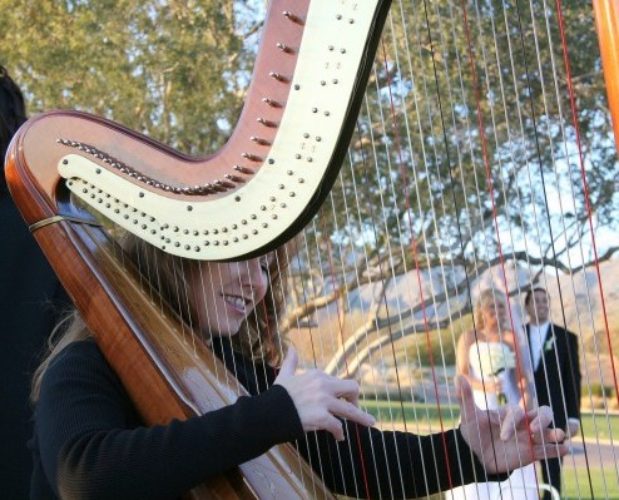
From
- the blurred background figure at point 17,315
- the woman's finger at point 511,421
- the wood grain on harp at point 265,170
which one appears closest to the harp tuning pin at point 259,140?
the wood grain on harp at point 265,170

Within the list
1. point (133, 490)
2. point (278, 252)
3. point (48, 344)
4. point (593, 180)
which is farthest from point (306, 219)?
point (593, 180)

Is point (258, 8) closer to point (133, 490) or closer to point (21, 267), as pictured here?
point (21, 267)

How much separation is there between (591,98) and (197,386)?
7.43 metres

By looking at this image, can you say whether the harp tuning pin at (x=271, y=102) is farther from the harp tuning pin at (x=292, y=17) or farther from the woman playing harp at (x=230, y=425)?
the woman playing harp at (x=230, y=425)

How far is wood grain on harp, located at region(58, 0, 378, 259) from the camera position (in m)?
1.46

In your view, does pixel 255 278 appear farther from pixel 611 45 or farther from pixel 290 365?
pixel 611 45

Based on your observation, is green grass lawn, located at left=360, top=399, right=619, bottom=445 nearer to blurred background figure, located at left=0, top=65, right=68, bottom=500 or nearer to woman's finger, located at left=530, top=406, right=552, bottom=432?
woman's finger, located at left=530, top=406, right=552, bottom=432

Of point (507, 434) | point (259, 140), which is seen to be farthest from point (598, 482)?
point (259, 140)

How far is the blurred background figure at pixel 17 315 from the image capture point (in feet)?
6.51

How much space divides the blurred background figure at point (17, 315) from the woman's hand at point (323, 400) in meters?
0.72

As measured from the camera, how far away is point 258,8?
28.4 feet

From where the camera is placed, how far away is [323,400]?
1.47m

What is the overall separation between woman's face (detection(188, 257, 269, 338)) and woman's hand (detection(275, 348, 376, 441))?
1.02ft

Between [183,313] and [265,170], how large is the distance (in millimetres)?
370
